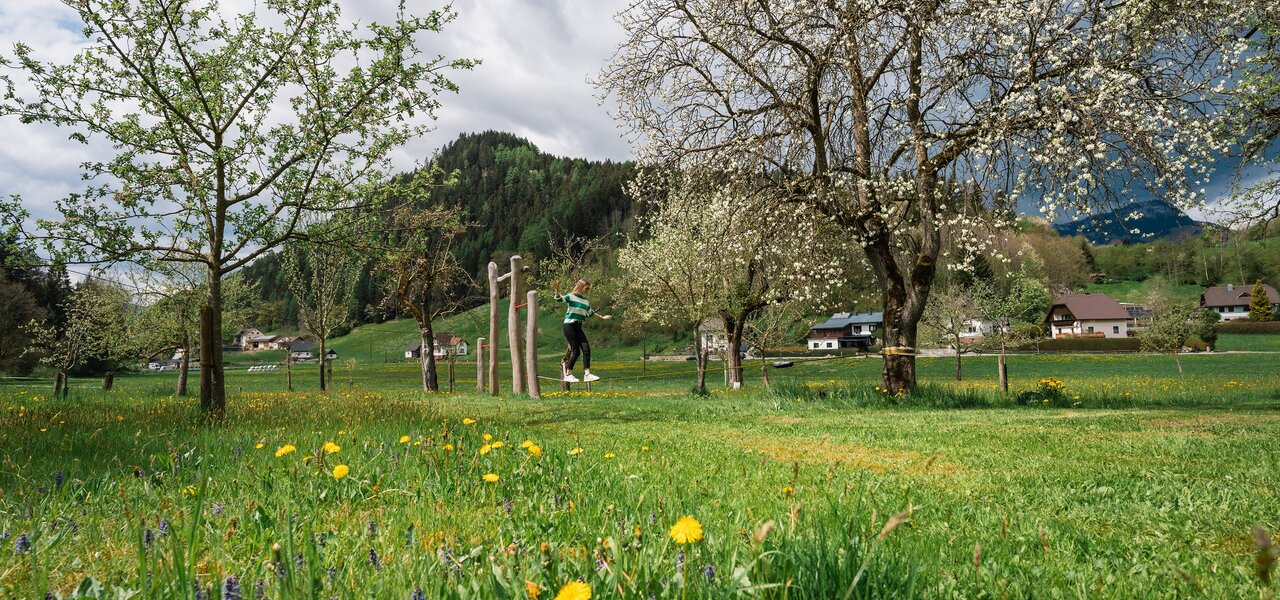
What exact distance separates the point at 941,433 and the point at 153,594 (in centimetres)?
851

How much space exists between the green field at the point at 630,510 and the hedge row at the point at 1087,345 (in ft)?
244

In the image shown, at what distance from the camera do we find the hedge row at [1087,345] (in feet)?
233

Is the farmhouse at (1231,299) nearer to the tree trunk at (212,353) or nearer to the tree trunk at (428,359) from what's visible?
the tree trunk at (428,359)

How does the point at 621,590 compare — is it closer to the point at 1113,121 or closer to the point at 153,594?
the point at 153,594

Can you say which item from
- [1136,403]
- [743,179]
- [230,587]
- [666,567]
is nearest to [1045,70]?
[743,179]

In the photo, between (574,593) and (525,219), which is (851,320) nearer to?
(525,219)

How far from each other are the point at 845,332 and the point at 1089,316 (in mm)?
40809

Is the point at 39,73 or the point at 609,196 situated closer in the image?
the point at 39,73

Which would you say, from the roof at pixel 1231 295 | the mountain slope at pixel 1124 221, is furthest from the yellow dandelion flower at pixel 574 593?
the roof at pixel 1231 295

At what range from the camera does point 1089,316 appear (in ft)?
371

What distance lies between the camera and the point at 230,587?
1.80 meters

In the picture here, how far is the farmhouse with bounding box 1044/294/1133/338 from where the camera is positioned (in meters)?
113

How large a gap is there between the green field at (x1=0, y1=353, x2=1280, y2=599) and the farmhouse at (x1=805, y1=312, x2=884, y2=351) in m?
104

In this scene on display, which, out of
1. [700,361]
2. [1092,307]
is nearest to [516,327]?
[700,361]
